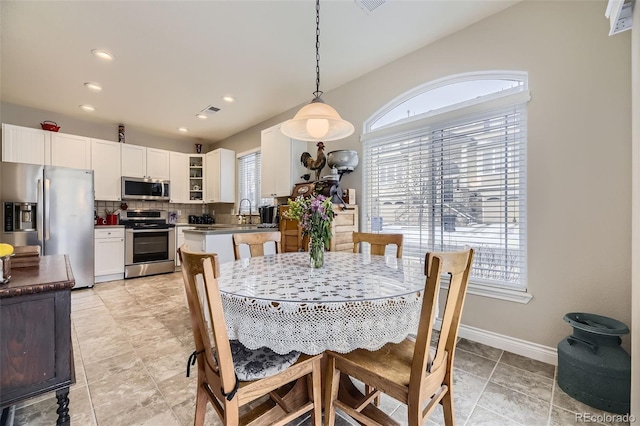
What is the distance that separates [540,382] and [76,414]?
9.46 feet

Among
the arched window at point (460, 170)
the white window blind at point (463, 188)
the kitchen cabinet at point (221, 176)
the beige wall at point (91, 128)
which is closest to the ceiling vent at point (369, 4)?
the arched window at point (460, 170)

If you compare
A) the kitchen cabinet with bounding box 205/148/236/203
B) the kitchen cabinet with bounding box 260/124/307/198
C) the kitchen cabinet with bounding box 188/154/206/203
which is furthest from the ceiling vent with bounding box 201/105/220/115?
the kitchen cabinet with bounding box 188/154/206/203

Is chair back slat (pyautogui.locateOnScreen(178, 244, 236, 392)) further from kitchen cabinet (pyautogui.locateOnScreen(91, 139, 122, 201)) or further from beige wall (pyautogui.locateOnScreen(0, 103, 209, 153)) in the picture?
beige wall (pyautogui.locateOnScreen(0, 103, 209, 153))

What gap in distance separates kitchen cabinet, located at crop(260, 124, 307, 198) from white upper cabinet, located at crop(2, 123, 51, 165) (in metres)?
3.39

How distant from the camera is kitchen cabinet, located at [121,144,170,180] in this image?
4.94 metres

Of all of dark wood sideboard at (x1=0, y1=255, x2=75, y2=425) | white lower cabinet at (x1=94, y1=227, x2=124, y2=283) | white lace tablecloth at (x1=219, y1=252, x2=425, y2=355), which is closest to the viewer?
white lace tablecloth at (x1=219, y1=252, x2=425, y2=355)

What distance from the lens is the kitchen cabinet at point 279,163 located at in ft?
12.5

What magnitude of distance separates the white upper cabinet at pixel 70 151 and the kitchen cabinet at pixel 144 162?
0.51 m

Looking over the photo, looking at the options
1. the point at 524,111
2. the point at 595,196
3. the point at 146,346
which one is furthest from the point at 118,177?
the point at 595,196

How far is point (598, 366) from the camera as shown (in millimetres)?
1541

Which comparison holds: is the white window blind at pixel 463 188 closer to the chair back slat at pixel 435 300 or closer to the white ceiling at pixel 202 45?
the white ceiling at pixel 202 45

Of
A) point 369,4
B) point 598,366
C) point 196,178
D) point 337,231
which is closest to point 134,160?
point 196,178

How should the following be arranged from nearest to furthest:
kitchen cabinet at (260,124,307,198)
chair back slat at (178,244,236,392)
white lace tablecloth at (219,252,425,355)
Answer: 1. chair back slat at (178,244,236,392)
2. white lace tablecloth at (219,252,425,355)
3. kitchen cabinet at (260,124,307,198)

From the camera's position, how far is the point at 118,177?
4.84 meters
